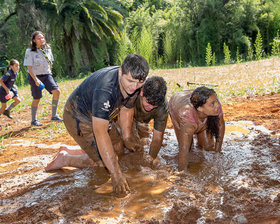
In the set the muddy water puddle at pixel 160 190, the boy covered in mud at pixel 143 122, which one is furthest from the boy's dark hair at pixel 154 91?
the muddy water puddle at pixel 160 190

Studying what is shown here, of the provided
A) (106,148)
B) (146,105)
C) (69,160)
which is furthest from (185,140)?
(69,160)

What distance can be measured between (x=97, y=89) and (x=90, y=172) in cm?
136

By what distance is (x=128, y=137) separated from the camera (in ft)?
11.5

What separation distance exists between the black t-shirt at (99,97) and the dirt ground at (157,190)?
0.79 m

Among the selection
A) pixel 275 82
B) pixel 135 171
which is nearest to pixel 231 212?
pixel 135 171

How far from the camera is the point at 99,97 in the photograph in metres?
2.29

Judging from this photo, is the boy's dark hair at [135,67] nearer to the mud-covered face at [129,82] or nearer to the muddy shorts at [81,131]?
the mud-covered face at [129,82]

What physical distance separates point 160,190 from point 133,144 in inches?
37.8

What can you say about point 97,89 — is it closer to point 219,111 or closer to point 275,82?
point 219,111

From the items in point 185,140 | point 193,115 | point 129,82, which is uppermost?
point 129,82

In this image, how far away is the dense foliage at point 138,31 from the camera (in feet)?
55.0

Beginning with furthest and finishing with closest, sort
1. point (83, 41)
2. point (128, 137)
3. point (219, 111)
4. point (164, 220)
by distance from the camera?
point (83, 41), point (128, 137), point (219, 111), point (164, 220)

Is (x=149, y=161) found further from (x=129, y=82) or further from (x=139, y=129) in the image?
(x=129, y=82)

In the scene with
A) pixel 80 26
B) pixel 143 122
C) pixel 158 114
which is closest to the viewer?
pixel 158 114
